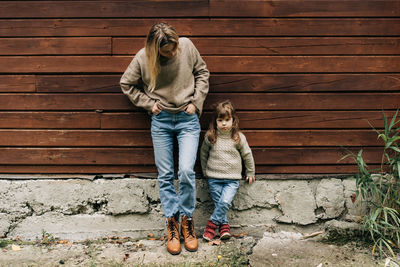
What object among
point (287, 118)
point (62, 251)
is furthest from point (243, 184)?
point (62, 251)

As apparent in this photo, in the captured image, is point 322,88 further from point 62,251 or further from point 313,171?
point 62,251

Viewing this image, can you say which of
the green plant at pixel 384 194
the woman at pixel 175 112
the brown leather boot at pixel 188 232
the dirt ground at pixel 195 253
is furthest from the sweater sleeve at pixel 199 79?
the green plant at pixel 384 194

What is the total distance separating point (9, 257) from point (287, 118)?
298cm

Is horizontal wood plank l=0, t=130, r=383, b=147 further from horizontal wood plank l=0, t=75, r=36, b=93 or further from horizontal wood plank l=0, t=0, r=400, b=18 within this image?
horizontal wood plank l=0, t=0, r=400, b=18

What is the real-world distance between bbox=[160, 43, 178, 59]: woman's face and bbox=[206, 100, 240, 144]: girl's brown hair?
68 cm

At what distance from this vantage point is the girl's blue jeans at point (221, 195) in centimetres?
362

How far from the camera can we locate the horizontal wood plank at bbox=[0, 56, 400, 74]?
376 centimetres

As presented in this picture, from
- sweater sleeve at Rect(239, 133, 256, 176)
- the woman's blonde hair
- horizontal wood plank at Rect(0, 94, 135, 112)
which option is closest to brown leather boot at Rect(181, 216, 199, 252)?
sweater sleeve at Rect(239, 133, 256, 176)

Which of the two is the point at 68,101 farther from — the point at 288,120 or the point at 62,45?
the point at 288,120

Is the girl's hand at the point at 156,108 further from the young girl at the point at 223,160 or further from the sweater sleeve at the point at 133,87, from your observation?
the young girl at the point at 223,160

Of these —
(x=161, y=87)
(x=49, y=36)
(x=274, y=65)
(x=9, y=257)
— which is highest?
(x=49, y=36)

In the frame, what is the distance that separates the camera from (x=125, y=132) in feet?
12.6

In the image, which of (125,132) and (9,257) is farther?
(125,132)

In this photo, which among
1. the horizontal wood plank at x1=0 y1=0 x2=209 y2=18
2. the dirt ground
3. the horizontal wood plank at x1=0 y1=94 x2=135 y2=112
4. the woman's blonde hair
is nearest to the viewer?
the woman's blonde hair
